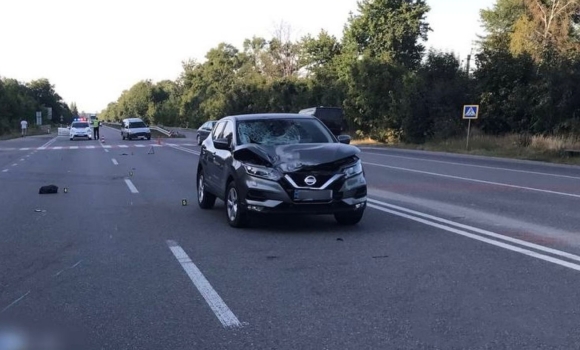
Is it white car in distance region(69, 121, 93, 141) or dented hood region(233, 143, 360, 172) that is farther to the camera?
white car in distance region(69, 121, 93, 141)

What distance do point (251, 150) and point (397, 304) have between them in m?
4.23

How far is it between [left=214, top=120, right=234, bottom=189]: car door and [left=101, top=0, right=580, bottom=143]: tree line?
22.8 metres

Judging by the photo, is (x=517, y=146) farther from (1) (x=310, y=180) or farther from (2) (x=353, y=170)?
(1) (x=310, y=180)

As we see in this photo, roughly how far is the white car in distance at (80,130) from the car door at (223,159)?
43577 millimetres

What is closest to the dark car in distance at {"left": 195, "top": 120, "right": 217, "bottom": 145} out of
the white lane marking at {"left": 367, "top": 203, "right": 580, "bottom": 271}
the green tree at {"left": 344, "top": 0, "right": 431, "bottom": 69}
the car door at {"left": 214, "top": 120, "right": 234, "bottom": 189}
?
the green tree at {"left": 344, "top": 0, "right": 431, "bottom": 69}

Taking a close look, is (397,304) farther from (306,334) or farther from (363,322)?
(306,334)

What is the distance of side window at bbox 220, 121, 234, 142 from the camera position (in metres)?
10.3

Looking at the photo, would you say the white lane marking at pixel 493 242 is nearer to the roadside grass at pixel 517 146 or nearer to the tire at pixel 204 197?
the tire at pixel 204 197

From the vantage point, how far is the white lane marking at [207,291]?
17.4 ft

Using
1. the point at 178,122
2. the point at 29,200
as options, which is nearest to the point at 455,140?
the point at 29,200

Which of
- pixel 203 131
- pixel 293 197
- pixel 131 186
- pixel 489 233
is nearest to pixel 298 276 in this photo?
pixel 293 197

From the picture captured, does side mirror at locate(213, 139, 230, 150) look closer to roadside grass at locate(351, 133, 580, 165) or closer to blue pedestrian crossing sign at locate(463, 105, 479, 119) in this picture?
roadside grass at locate(351, 133, 580, 165)

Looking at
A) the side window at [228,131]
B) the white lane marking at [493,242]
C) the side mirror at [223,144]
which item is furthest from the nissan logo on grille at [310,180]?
the white lane marking at [493,242]

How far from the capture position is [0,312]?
18.2 feet
